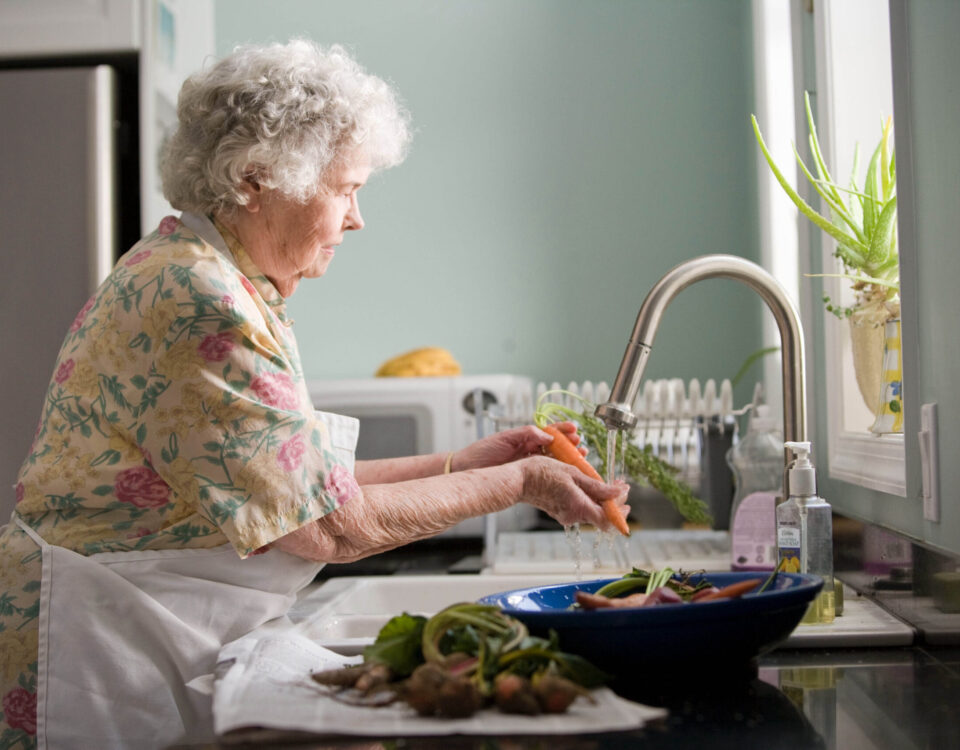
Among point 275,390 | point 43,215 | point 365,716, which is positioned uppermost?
point 43,215

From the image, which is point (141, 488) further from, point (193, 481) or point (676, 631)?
point (676, 631)

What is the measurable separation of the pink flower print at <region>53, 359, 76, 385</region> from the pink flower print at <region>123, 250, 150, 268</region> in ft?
0.40

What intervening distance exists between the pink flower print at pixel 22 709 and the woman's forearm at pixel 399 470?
50cm

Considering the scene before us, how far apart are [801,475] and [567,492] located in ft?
0.84

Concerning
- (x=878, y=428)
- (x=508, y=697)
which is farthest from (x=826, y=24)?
(x=508, y=697)

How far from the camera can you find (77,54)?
2160mm

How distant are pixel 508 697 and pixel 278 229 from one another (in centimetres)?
74

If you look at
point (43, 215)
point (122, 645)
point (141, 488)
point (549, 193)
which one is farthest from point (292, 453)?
point (549, 193)

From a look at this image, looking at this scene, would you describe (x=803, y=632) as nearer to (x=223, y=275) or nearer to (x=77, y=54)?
(x=223, y=275)

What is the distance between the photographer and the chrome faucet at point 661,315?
104 centimetres

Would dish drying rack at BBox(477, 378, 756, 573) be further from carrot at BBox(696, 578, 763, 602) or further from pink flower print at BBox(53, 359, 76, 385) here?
carrot at BBox(696, 578, 763, 602)

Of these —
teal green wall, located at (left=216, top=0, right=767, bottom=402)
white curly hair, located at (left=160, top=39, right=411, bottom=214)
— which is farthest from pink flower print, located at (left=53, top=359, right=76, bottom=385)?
teal green wall, located at (left=216, top=0, right=767, bottom=402)

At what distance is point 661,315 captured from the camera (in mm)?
1040

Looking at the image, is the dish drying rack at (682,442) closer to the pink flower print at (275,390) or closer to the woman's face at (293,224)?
the woman's face at (293,224)
